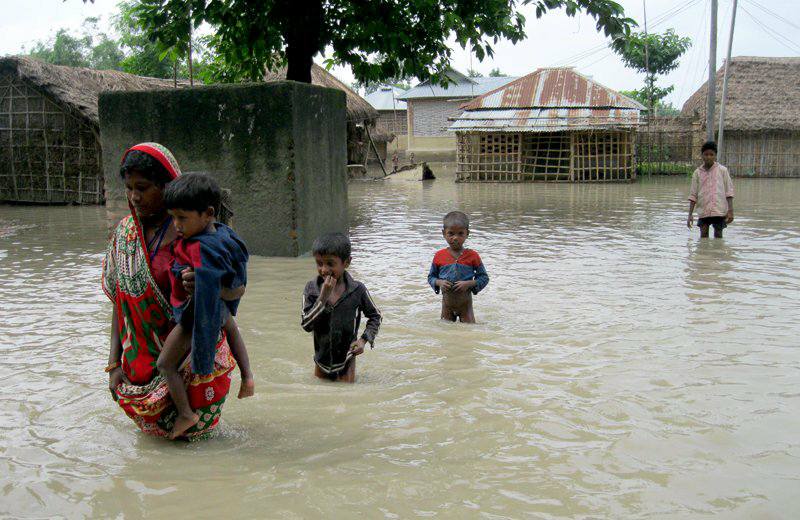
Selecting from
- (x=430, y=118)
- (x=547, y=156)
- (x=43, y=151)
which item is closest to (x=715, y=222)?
(x=43, y=151)

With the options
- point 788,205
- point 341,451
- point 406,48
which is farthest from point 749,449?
point 788,205

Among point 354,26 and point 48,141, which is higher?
point 354,26

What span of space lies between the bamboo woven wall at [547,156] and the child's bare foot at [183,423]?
21009 mm

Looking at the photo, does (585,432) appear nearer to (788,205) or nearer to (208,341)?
(208,341)

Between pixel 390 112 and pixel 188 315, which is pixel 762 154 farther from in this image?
pixel 188 315

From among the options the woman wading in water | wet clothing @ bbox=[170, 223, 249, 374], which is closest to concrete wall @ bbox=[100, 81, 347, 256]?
the woman wading in water

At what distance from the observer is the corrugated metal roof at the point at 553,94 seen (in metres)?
23.8

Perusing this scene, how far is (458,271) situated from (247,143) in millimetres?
3937

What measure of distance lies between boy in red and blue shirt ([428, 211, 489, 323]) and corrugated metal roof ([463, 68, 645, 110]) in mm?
19398

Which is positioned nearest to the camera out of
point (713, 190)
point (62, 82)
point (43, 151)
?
point (713, 190)

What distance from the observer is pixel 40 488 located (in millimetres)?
2979

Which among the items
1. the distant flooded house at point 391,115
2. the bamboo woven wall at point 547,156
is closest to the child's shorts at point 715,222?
the bamboo woven wall at point 547,156

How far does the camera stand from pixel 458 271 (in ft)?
17.8

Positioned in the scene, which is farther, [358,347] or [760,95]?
[760,95]
